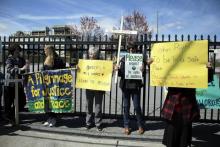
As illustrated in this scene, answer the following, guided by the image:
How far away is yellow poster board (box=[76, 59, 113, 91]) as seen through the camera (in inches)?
253

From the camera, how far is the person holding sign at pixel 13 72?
6.74 metres

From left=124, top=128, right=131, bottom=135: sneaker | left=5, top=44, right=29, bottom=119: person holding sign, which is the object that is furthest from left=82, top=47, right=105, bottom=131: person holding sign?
left=5, top=44, right=29, bottom=119: person holding sign

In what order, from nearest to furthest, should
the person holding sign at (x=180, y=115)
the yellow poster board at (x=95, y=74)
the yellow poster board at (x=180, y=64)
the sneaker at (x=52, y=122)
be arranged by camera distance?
the person holding sign at (x=180, y=115) → the yellow poster board at (x=180, y=64) → the yellow poster board at (x=95, y=74) → the sneaker at (x=52, y=122)

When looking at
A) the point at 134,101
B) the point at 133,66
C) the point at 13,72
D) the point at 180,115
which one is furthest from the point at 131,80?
the point at 13,72

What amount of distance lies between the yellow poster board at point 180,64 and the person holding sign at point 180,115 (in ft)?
0.42

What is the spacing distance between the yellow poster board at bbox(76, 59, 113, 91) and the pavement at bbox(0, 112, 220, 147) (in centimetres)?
95

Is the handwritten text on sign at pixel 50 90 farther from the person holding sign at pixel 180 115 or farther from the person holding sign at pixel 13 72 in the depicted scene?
the person holding sign at pixel 180 115

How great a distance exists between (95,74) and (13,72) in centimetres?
176

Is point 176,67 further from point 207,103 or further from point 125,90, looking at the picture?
point 207,103

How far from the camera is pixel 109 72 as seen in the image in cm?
645

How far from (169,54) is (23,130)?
3.56 meters

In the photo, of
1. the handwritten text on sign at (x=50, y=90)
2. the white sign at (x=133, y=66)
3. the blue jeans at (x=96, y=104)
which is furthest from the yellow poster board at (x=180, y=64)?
the handwritten text on sign at (x=50, y=90)

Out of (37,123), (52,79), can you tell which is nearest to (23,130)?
(37,123)

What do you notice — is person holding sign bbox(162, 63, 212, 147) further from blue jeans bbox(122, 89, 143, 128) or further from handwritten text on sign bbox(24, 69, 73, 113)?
handwritten text on sign bbox(24, 69, 73, 113)
